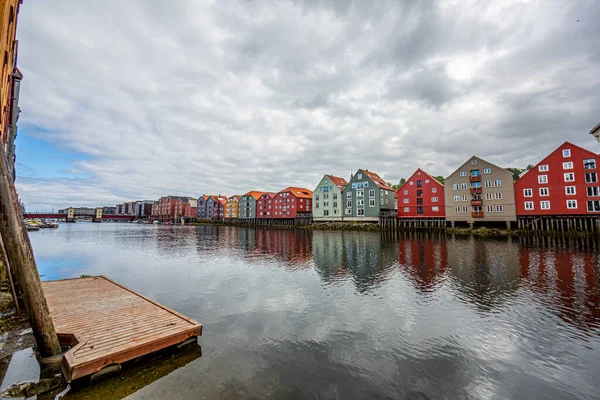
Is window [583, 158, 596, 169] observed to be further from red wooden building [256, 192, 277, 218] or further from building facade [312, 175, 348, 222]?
red wooden building [256, 192, 277, 218]

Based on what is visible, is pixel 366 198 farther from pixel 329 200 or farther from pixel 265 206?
pixel 265 206

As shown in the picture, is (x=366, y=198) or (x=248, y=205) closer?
(x=366, y=198)

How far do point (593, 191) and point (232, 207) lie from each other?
99927 millimetres

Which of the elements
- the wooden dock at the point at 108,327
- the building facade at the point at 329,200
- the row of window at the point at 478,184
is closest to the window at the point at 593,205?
the row of window at the point at 478,184

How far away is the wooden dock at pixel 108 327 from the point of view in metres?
6.35

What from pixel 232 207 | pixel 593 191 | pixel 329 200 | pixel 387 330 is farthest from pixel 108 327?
pixel 232 207

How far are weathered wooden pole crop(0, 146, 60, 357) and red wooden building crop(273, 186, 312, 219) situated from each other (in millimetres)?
76518

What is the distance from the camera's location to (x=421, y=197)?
6028cm

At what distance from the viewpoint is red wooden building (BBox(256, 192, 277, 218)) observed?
92.5 metres

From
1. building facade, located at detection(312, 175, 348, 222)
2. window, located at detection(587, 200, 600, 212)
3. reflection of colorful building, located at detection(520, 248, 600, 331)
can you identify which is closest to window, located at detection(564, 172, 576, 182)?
window, located at detection(587, 200, 600, 212)

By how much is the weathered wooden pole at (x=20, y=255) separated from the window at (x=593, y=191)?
61090 millimetres

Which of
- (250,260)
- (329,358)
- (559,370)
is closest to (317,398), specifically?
(329,358)

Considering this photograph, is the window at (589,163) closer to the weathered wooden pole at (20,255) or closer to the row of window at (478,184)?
the row of window at (478,184)

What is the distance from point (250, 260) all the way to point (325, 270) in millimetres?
8028
